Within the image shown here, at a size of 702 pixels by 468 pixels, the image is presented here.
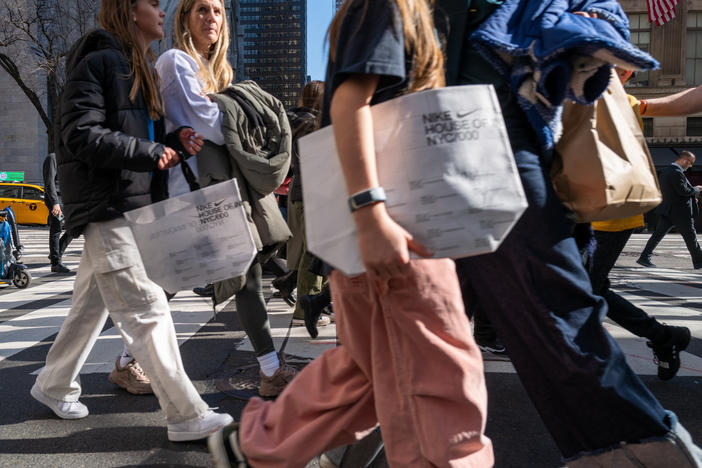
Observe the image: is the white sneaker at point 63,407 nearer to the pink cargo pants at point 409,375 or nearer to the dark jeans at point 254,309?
the dark jeans at point 254,309

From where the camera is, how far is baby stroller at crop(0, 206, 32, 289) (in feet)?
24.0

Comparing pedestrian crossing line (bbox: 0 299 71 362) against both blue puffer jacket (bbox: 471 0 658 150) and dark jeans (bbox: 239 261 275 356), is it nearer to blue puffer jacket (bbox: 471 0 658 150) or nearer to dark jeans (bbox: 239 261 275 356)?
dark jeans (bbox: 239 261 275 356)

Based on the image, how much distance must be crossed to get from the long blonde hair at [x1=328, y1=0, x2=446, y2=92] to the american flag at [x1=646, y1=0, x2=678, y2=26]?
13.6m

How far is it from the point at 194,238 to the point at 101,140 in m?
0.53

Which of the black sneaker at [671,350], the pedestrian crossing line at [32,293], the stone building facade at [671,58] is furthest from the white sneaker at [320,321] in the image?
the stone building facade at [671,58]

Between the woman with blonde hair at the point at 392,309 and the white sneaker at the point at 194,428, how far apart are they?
0.86 meters

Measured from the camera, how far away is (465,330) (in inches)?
63.6

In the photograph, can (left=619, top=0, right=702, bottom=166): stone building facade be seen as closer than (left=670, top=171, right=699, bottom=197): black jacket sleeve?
No

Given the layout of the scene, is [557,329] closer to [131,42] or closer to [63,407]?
[131,42]

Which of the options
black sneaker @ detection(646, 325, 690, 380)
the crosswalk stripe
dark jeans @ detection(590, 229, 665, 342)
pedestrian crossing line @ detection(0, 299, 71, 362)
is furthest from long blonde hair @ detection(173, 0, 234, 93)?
black sneaker @ detection(646, 325, 690, 380)

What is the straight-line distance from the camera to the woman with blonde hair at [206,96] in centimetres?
280

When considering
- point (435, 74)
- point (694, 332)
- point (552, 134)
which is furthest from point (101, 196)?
point (694, 332)

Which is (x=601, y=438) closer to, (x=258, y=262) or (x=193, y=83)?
(x=258, y=262)

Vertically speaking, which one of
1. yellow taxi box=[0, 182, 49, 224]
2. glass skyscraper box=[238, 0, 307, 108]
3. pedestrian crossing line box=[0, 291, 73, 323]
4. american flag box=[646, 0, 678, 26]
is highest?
glass skyscraper box=[238, 0, 307, 108]
